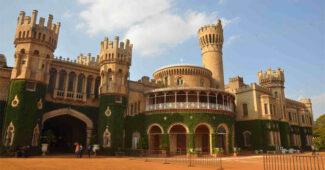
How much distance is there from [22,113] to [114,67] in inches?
484

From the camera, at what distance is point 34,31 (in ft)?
88.8

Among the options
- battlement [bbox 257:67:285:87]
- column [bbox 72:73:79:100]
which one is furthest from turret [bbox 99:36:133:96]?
battlement [bbox 257:67:285:87]

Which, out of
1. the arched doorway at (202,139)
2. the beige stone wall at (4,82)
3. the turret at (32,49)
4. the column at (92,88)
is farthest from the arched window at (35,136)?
Answer: the arched doorway at (202,139)

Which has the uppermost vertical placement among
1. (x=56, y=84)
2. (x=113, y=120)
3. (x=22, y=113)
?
(x=56, y=84)

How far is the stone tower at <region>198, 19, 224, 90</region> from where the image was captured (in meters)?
49.1

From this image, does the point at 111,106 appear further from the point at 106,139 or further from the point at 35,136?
the point at 35,136

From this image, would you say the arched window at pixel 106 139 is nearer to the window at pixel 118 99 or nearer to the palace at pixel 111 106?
the palace at pixel 111 106

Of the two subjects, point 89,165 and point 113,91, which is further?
point 113,91

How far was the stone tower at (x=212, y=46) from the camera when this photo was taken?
49.1 m

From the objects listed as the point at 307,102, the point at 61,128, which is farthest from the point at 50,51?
the point at 307,102

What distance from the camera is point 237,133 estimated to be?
139ft

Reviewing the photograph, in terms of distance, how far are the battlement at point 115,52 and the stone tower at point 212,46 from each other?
22325 mm

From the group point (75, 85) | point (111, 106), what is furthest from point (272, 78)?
point (75, 85)

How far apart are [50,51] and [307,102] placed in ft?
199
